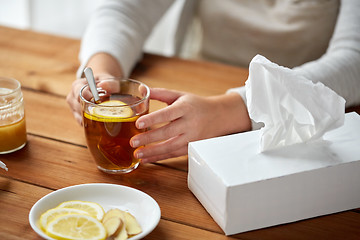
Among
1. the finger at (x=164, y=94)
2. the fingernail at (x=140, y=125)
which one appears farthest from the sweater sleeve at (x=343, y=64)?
the fingernail at (x=140, y=125)

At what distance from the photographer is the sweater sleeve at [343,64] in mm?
1106

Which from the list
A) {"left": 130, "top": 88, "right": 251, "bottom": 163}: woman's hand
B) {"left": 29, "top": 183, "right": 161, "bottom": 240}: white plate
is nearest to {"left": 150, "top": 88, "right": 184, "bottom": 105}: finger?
{"left": 130, "top": 88, "right": 251, "bottom": 163}: woman's hand

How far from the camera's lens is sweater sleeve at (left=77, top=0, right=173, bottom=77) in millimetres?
1251

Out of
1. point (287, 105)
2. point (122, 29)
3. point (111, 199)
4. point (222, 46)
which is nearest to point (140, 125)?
point (111, 199)

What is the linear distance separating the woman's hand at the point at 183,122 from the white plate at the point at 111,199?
100 mm

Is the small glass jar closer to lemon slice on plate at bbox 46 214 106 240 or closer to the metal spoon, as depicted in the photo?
the metal spoon

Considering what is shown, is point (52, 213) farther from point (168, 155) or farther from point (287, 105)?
point (287, 105)

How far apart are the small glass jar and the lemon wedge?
0.25m

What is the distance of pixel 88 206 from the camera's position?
766mm

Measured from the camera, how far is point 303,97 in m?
0.81

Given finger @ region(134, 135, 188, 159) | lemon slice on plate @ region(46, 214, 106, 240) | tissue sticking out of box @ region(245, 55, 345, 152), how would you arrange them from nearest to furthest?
lemon slice on plate @ region(46, 214, 106, 240) < tissue sticking out of box @ region(245, 55, 345, 152) < finger @ region(134, 135, 188, 159)

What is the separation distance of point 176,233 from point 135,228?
0.06 meters

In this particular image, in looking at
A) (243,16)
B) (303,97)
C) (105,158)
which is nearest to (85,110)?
(105,158)

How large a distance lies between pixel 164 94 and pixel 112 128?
158mm
